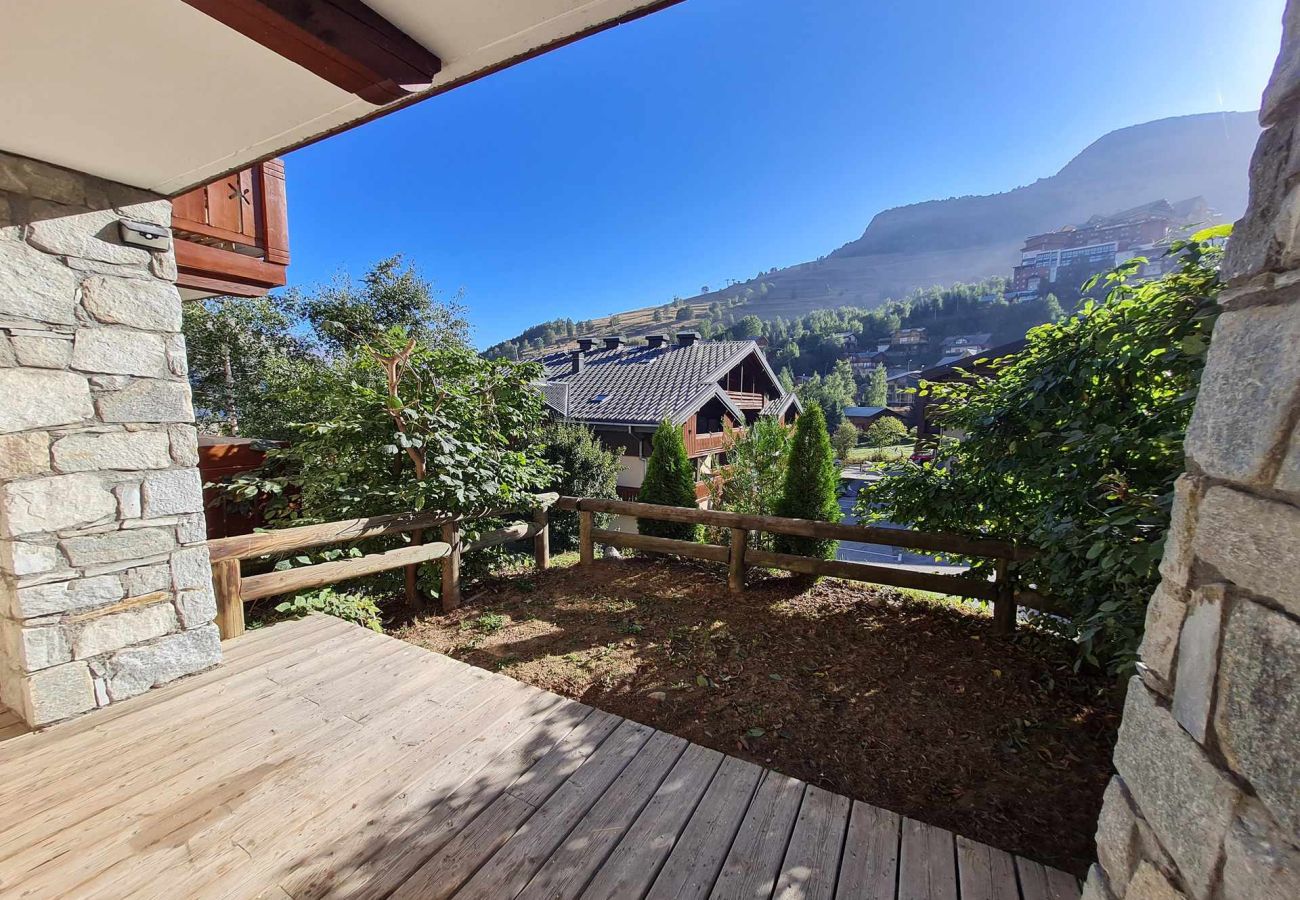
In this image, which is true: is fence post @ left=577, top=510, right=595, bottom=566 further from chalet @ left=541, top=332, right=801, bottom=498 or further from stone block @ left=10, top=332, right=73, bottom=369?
chalet @ left=541, top=332, right=801, bottom=498

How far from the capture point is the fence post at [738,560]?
401 cm

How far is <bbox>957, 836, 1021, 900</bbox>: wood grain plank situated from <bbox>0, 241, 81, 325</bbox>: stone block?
11.1 feet

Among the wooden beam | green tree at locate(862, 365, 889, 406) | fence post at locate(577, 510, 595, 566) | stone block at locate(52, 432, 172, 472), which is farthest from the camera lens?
green tree at locate(862, 365, 889, 406)

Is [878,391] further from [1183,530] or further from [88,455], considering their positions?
[88,455]

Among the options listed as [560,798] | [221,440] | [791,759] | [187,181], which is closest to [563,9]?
[187,181]

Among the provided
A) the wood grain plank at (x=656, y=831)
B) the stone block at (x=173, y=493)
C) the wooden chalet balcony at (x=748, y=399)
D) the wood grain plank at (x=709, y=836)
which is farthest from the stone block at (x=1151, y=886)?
the wooden chalet balcony at (x=748, y=399)

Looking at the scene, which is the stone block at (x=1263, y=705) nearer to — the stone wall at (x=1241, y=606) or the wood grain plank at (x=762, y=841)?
the stone wall at (x=1241, y=606)

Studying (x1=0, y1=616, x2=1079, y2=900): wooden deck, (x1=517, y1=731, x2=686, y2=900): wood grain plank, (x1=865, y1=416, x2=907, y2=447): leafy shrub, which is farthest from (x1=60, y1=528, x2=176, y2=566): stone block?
(x1=865, y1=416, x2=907, y2=447): leafy shrub

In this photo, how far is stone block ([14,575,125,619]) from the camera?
170 cm

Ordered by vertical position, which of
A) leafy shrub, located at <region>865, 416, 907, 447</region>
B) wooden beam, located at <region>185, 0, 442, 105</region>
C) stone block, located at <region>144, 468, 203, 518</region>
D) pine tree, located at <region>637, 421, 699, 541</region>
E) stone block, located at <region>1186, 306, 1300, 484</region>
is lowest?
leafy shrub, located at <region>865, 416, 907, 447</region>

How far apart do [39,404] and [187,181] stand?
961mm

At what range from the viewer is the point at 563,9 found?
1.04 meters

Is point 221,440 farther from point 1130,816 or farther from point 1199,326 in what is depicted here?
point 1199,326

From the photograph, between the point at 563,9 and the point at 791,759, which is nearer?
the point at 563,9
